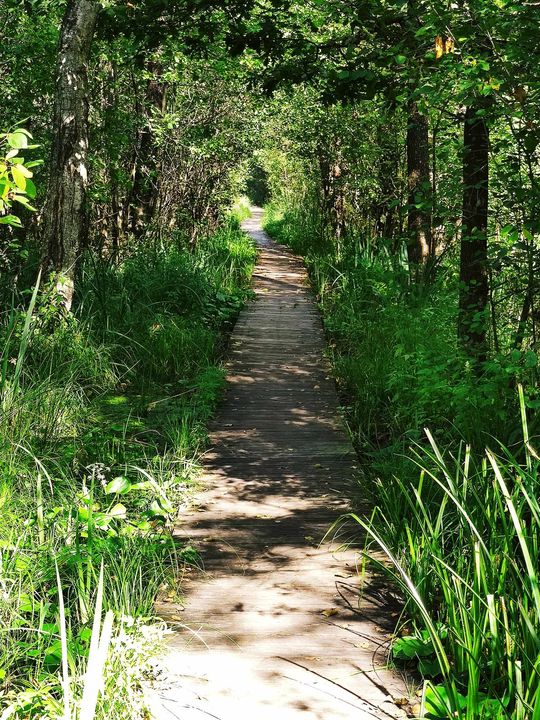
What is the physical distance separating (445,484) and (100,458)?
6.99 ft

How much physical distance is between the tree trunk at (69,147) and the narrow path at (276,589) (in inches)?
78.6

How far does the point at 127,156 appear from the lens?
11.6 metres

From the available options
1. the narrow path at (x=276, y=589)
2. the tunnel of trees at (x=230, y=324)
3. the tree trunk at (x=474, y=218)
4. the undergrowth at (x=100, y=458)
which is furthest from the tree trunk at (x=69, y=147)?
the tree trunk at (x=474, y=218)

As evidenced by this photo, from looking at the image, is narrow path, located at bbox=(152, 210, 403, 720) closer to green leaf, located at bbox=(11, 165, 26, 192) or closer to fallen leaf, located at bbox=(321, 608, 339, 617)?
fallen leaf, located at bbox=(321, 608, 339, 617)

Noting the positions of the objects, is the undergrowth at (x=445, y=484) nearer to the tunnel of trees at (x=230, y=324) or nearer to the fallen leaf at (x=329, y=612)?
the tunnel of trees at (x=230, y=324)

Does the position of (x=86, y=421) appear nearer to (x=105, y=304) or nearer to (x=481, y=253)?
(x=105, y=304)

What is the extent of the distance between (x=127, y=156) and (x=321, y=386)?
575 centimetres

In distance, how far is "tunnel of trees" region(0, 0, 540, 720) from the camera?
2.70 m

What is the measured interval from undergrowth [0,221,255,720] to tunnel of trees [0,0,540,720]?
25 mm

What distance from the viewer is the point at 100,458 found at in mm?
4902

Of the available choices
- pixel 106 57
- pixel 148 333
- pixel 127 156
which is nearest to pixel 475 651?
pixel 148 333

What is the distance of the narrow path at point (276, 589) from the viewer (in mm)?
2770

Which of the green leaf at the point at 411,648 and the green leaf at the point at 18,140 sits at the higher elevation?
the green leaf at the point at 18,140

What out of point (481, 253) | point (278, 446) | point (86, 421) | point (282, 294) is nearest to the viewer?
point (481, 253)
